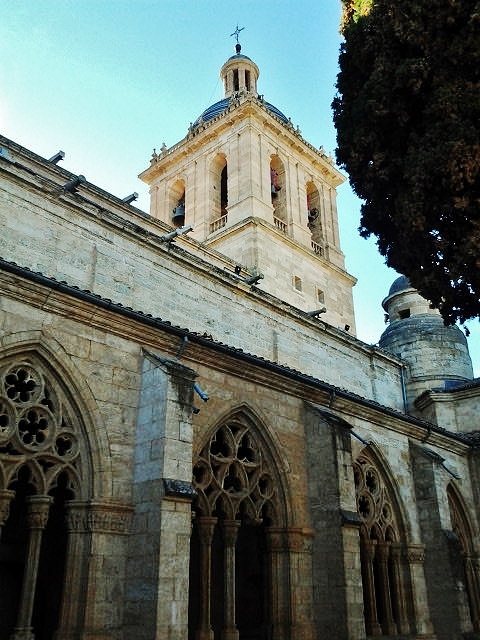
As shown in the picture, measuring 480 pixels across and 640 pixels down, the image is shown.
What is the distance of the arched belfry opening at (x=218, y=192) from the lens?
2455 cm

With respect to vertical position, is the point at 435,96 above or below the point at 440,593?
above

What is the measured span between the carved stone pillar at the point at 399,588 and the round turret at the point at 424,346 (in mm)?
8905

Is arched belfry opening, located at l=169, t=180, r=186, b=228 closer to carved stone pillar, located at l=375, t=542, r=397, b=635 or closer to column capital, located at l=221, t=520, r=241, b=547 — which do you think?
carved stone pillar, located at l=375, t=542, r=397, b=635

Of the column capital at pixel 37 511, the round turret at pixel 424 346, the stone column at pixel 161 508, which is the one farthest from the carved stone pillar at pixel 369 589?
the round turret at pixel 424 346

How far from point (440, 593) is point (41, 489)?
875cm

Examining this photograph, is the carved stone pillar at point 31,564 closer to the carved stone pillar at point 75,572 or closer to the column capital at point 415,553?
the carved stone pillar at point 75,572

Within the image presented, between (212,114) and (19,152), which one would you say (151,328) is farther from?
(212,114)

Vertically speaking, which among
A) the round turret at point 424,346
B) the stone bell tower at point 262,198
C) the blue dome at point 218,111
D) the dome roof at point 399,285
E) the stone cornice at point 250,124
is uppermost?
the blue dome at point 218,111

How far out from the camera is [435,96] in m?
8.03

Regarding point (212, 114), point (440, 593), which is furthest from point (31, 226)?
point (212, 114)

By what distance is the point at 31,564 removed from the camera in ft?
23.1

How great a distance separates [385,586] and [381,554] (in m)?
0.57

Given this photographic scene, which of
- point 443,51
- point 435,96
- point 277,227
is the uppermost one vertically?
point 277,227

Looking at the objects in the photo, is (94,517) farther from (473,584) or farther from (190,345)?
(473,584)
